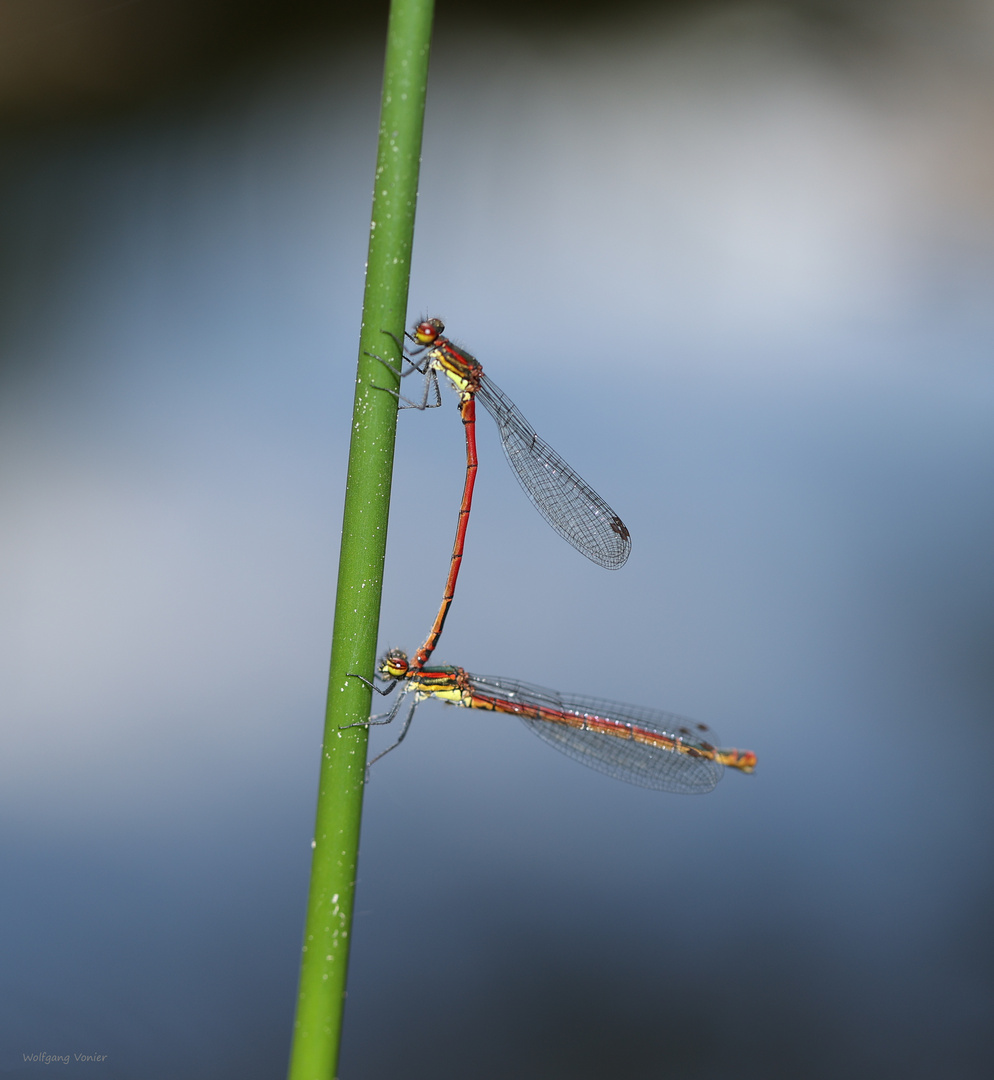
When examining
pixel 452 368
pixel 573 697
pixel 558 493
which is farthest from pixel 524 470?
pixel 573 697

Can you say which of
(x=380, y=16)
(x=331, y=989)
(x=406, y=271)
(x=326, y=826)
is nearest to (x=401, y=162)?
(x=406, y=271)

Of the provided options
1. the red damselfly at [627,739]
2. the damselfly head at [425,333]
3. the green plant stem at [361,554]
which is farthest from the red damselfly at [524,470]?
the green plant stem at [361,554]

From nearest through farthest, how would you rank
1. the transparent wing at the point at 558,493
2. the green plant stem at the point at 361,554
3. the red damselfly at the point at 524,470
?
the green plant stem at the point at 361,554 → the red damselfly at the point at 524,470 → the transparent wing at the point at 558,493

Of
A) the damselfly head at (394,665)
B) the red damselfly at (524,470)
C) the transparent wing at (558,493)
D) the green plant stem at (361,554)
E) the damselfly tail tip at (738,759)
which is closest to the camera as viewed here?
the green plant stem at (361,554)

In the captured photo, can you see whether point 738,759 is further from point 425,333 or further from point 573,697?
point 425,333

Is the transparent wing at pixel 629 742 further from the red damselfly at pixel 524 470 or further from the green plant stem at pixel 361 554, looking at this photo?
the green plant stem at pixel 361 554

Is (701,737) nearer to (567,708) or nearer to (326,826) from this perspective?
(567,708)

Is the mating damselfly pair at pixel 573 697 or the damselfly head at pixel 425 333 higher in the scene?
the damselfly head at pixel 425 333

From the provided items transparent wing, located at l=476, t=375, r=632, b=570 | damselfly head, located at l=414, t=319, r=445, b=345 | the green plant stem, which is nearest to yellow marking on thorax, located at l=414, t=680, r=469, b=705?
transparent wing, located at l=476, t=375, r=632, b=570
